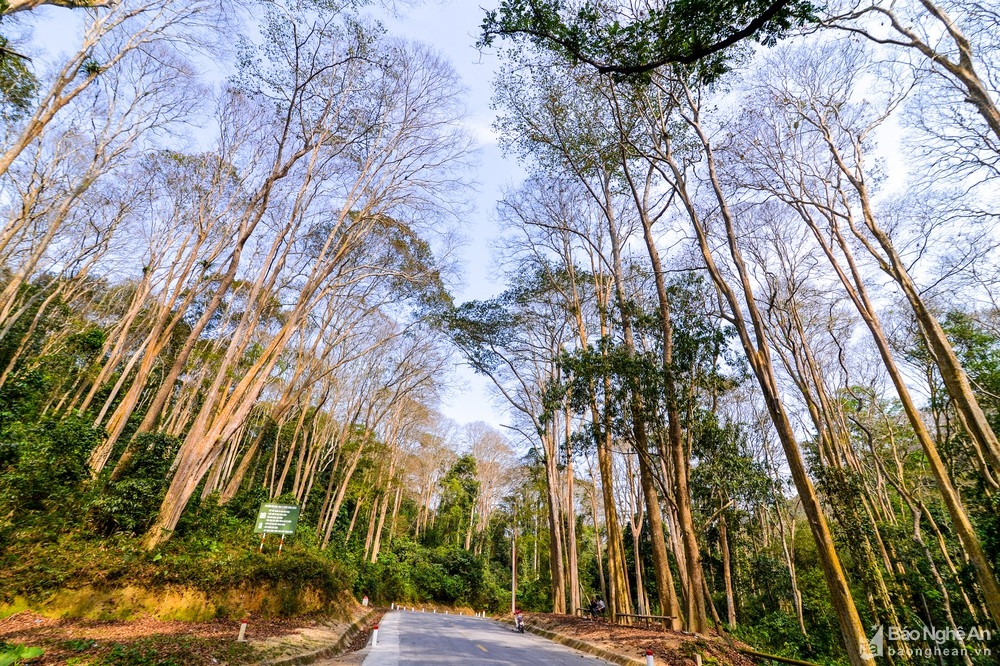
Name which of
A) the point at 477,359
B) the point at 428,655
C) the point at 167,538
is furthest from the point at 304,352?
the point at 428,655

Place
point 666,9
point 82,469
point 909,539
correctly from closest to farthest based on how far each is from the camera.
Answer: point 666,9
point 82,469
point 909,539

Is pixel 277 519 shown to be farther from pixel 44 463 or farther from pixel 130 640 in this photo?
pixel 130 640

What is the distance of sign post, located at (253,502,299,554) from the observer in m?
11.4

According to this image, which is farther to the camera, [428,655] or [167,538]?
[167,538]

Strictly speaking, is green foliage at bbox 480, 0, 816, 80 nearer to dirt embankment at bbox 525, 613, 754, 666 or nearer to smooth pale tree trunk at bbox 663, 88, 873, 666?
smooth pale tree trunk at bbox 663, 88, 873, 666

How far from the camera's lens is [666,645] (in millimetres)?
7770

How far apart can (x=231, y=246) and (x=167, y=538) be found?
375 inches

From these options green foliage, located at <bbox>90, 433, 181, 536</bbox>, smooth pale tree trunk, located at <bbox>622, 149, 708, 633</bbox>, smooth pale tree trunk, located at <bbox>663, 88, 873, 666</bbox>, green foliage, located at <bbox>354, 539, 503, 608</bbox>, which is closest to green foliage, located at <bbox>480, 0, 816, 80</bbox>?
smooth pale tree trunk, located at <bbox>663, 88, 873, 666</bbox>

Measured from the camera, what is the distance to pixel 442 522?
3588cm

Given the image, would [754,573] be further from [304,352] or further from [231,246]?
[231,246]

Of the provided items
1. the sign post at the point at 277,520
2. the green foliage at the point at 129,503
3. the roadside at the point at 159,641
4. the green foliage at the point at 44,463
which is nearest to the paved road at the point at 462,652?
the roadside at the point at 159,641
